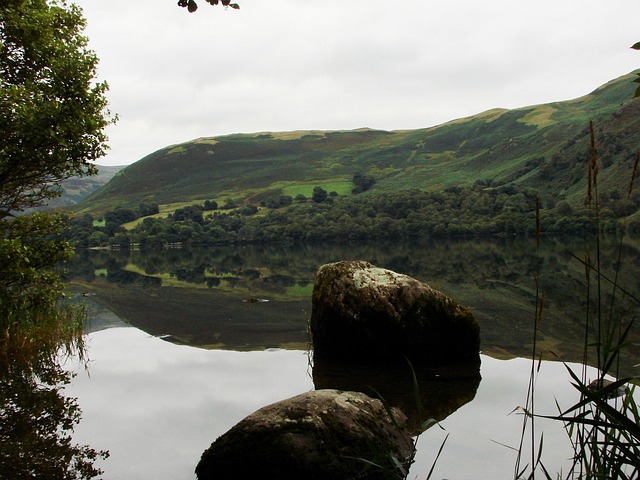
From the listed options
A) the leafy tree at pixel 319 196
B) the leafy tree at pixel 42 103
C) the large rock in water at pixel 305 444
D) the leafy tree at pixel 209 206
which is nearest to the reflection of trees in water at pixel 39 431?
the large rock in water at pixel 305 444

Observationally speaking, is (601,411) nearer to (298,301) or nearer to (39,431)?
(39,431)

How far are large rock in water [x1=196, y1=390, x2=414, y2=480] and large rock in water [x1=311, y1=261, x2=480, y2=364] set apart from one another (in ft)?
18.7

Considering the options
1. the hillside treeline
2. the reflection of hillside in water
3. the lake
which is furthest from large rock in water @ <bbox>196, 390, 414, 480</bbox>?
the hillside treeline

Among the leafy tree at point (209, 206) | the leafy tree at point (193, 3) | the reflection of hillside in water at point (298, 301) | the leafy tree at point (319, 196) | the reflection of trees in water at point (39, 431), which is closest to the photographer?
the leafy tree at point (193, 3)

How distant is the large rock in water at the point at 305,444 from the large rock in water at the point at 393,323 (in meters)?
5.71

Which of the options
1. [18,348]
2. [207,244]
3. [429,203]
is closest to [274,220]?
[207,244]

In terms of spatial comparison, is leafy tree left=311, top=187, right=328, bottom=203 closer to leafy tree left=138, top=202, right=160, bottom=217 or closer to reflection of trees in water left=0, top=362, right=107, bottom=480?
leafy tree left=138, top=202, right=160, bottom=217

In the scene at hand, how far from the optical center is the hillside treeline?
3942 inches

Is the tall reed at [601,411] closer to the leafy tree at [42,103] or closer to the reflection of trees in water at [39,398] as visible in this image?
the reflection of trees in water at [39,398]

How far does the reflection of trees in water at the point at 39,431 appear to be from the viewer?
282 inches

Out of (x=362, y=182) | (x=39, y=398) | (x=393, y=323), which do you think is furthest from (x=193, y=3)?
(x=362, y=182)

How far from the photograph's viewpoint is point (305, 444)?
701 centimetres

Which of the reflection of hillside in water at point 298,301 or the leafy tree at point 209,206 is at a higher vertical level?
the leafy tree at point 209,206

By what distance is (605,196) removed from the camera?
95562 mm
